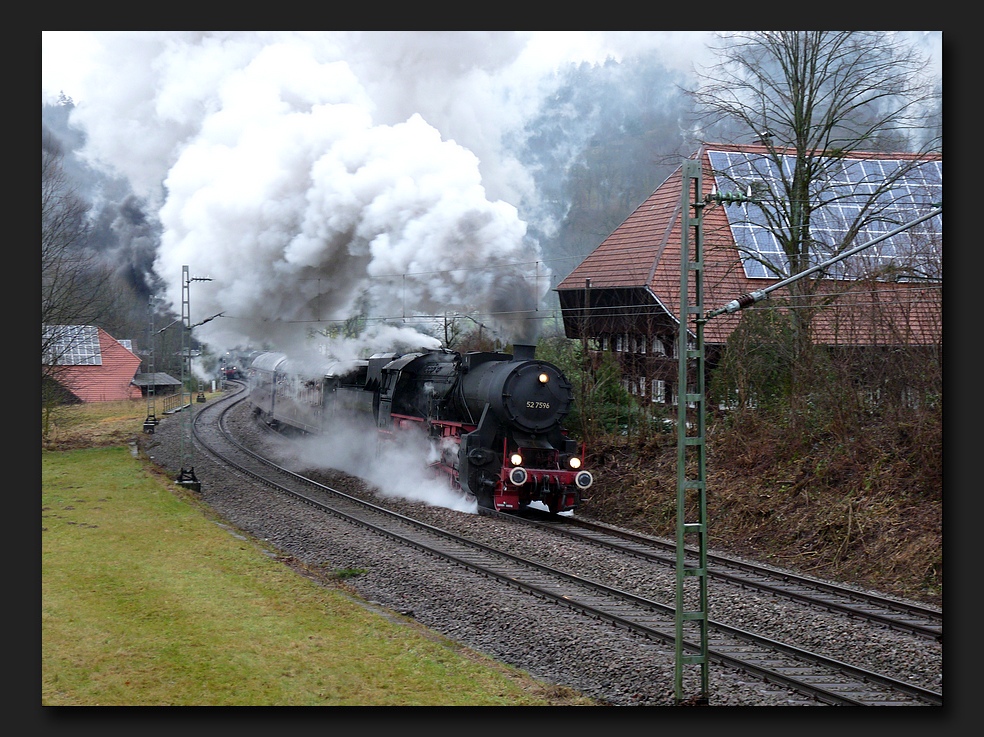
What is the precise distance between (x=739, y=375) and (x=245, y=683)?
1225 centimetres

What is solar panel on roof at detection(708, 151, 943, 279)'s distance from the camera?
15.4 metres

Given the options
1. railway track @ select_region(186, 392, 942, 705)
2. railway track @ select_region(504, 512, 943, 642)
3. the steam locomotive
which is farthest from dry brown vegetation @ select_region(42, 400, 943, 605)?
railway track @ select_region(186, 392, 942, 705)

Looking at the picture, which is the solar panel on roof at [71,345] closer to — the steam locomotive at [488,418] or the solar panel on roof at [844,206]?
Result: the steam locomotive at [488,418]

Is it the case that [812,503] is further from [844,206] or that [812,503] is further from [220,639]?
[220,639]

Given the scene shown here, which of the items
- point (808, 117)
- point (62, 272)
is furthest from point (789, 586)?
point (62, 272)

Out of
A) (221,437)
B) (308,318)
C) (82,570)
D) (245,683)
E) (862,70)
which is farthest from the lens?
(221,437)

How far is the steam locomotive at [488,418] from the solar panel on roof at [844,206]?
4.84 metres

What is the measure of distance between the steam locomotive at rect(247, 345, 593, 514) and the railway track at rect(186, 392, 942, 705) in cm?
150

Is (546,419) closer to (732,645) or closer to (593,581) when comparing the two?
(593,581)

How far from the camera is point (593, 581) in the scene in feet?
37.9

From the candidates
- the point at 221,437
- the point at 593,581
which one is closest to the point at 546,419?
the point at 593,581

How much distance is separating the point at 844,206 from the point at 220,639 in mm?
14572

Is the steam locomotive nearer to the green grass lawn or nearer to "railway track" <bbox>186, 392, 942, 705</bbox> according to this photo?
"railway track" <bbox>186, 392, 942, 705</bbox>

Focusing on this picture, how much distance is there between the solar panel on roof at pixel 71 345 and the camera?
2017 cm
